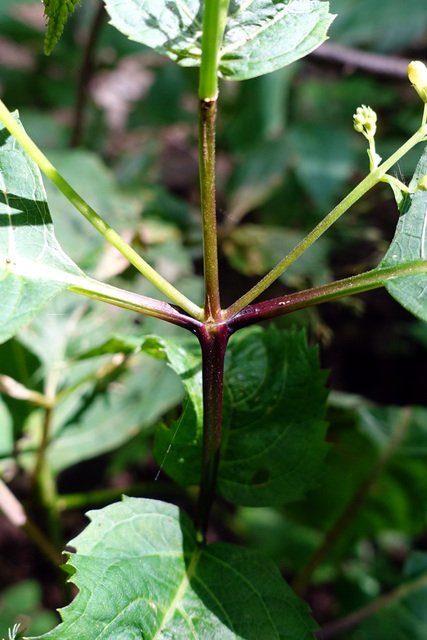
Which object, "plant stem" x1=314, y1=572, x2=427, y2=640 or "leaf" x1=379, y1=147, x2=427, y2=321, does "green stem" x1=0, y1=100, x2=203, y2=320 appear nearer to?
"leaf" x1=379, y1=147, x2=427, y2=321

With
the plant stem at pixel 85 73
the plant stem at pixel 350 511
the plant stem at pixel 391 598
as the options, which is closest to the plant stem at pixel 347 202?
the plant stem at pixel 350 511

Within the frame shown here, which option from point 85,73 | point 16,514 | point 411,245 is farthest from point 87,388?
point 85,73

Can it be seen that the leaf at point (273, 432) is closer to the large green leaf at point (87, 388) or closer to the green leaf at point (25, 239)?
the green leaf at point (25, 239)

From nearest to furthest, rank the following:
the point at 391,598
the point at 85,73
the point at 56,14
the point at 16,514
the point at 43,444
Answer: the point at 56,14, the point at 16,514, the point at 43,444, the point at 391,598, the point at 85,73

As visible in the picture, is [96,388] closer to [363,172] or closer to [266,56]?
[266,56]

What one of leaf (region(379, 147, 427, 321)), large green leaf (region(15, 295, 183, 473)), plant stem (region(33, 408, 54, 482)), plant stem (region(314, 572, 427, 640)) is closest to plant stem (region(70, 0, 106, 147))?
large green leaf (region(15, 295, 183, 473))

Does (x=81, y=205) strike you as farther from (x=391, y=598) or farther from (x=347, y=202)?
(x=391, y=598)

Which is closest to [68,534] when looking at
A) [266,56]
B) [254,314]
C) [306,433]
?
[306,433]
